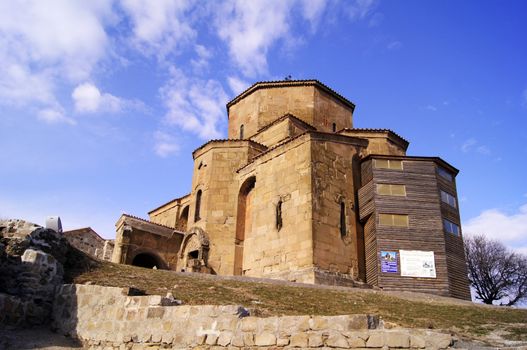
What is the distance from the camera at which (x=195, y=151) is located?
83.3 ft

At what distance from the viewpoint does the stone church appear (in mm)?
18344

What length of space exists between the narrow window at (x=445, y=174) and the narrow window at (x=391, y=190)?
214cm

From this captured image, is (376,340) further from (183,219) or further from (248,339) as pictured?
(183,219)

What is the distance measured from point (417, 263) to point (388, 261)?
1.20 meters

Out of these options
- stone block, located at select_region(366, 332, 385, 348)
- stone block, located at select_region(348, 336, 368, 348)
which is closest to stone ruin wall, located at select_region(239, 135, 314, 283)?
stone block, located at select_region(348, 336, 368, 348)

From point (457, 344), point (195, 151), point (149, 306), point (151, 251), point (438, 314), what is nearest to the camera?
point (457, 344)

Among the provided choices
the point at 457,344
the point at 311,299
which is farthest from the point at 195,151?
the point at 457,344

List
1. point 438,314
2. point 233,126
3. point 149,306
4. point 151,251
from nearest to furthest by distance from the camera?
point 149,306 → point 438,314 → point 151,251 → point 233,126

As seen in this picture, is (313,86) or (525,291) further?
(525,291)

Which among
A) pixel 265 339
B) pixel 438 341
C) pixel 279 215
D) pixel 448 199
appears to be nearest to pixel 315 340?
pixel 265 339

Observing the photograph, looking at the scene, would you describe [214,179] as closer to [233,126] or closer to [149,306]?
[233,126]

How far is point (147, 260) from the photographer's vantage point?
2388 centimetres

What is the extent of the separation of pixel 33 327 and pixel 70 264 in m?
2.22

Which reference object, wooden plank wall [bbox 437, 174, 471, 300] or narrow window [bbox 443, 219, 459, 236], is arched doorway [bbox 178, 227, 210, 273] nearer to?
wooden plank wall [bbox 437, 174, 471, 300]
